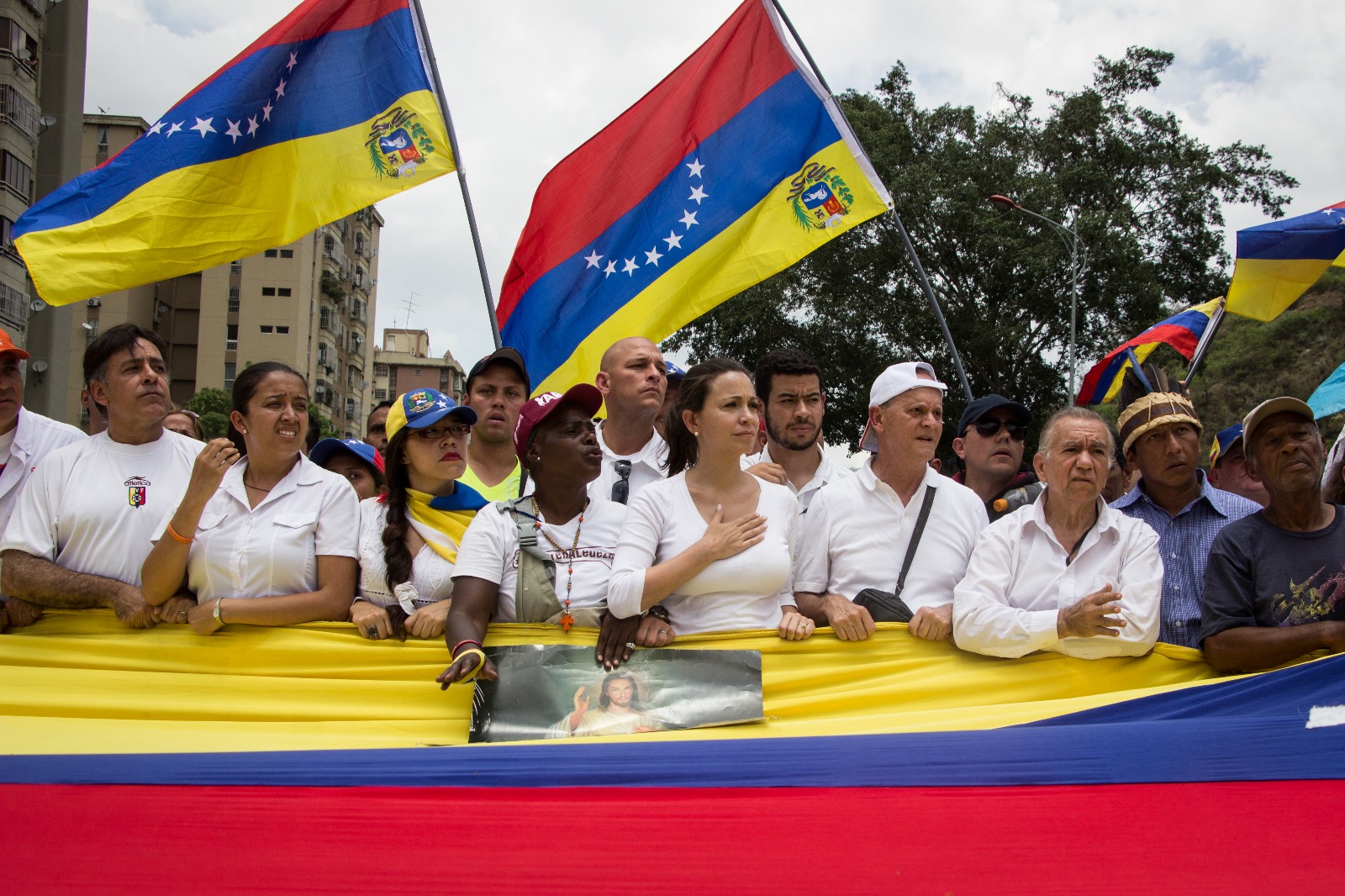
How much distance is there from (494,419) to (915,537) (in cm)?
222

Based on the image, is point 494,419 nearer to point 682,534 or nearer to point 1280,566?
point 682,534

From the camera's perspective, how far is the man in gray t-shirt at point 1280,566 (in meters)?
3.20

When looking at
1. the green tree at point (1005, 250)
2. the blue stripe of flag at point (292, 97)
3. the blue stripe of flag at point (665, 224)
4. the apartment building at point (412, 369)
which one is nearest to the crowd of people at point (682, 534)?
the blue stripe of flag at point (292, 97)

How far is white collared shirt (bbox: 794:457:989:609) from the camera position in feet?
→ 12.4

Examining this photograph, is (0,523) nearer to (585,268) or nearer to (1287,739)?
(585,268)

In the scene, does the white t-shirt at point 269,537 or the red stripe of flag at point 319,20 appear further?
the red stripe of flag at point 319,20

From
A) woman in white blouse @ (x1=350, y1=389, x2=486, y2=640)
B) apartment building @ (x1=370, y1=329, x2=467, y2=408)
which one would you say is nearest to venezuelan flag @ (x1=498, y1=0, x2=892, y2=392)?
woman in white blouse @ (x1=350, y1=389, x2=486, y2=640)

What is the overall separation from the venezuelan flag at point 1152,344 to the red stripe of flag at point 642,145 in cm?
356

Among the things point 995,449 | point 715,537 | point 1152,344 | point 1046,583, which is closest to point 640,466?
point 715,537

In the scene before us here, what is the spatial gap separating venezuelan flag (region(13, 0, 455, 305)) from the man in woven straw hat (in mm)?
4045

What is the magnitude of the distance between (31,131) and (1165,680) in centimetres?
3924

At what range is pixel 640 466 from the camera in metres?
4.92

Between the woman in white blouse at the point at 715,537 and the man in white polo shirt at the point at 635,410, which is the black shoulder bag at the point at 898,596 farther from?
the man in white polo shirt at the point at 635,410

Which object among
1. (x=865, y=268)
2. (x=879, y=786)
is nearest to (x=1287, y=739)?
(x=879, y=786)
